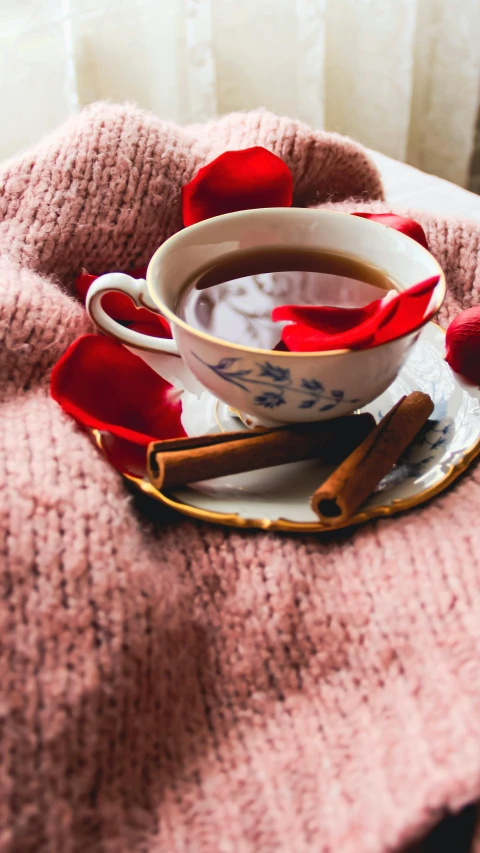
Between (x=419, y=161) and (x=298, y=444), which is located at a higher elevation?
(x=298, y=444)

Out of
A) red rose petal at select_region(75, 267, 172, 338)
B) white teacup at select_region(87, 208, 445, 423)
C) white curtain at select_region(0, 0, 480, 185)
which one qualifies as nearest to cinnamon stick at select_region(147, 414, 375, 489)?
white teacup at select_region(87, 208, 445, 423)

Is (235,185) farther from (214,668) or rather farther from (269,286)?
(214,668)

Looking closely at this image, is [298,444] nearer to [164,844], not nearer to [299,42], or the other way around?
[164,844]

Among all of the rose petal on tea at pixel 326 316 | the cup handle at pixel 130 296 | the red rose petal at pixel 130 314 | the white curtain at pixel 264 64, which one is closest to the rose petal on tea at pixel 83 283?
the red rose petal at pixel 130 314

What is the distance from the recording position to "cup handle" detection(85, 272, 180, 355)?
0.53 m

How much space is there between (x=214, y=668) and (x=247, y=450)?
145 millimetres

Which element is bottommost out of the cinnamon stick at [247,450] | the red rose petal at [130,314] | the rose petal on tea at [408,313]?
the cinnamon stick at [247,450]

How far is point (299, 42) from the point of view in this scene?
53.1 inches

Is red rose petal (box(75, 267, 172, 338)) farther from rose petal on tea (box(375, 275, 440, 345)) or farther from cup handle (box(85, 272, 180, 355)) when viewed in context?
rose petal on tea (box(375, 275, 440, 345))

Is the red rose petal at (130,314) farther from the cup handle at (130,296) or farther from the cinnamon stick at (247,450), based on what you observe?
the cinnamon stick at (247,450)

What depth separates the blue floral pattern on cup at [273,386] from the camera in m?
0.47

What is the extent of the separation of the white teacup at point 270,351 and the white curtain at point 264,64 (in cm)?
65

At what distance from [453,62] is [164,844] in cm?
168

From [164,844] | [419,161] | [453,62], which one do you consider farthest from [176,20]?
[164,844]
